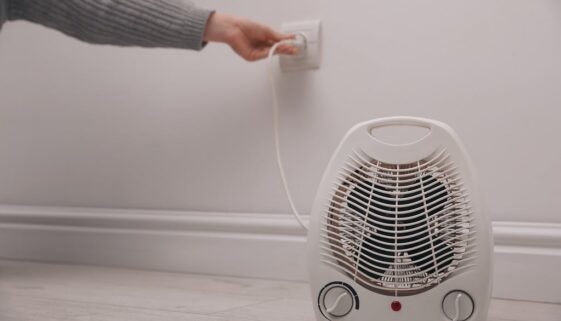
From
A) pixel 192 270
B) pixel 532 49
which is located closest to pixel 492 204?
pixel 532 49

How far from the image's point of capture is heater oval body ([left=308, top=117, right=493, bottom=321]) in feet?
2.17

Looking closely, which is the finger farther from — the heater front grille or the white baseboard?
the heater front grille

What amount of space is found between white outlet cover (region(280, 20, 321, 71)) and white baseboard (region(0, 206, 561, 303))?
27 cm

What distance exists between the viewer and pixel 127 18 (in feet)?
3.34

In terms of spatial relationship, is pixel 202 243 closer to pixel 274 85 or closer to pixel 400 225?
pixel 274 85

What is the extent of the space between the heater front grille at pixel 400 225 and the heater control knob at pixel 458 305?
0.07 feet

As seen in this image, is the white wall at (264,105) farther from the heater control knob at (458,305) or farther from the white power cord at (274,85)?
the heater control knob at (458,305)

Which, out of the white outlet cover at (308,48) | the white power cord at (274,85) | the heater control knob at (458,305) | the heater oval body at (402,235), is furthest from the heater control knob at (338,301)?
the white outlet cover at (308,48)

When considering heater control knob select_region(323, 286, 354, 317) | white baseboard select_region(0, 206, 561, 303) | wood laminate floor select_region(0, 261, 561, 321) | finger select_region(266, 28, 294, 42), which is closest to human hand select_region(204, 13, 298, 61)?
finger select_region(266, 28, 294, 42)

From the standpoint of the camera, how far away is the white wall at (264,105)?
0.94 meters

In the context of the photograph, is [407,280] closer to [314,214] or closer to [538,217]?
[314,214]

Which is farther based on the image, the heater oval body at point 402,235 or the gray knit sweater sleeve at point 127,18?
the gray knit sweater sleeve at point 127,18

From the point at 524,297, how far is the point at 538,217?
12cm

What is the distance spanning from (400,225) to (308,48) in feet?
1.69
